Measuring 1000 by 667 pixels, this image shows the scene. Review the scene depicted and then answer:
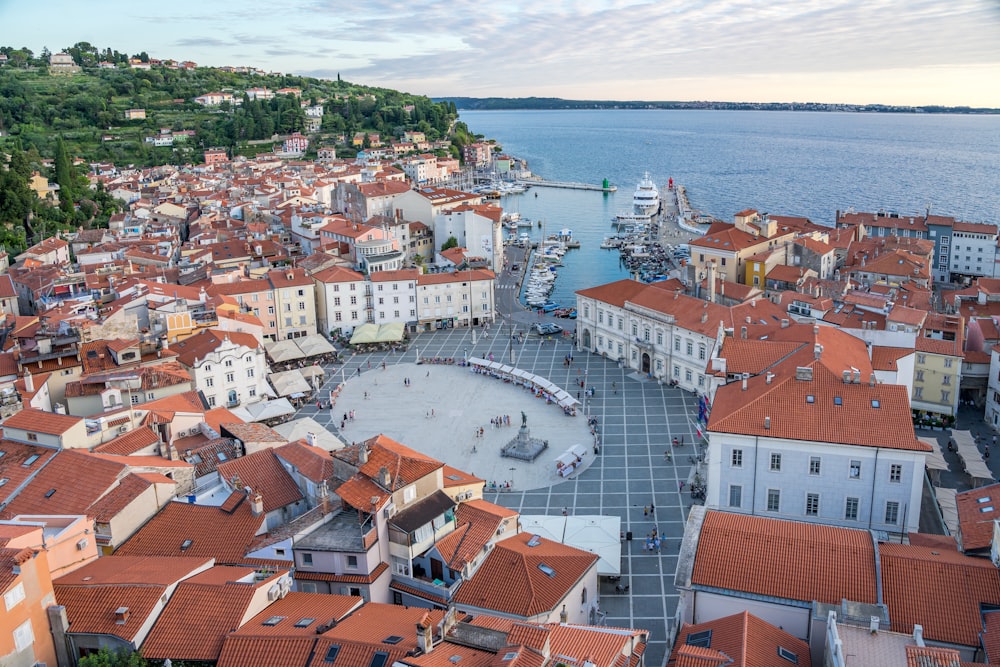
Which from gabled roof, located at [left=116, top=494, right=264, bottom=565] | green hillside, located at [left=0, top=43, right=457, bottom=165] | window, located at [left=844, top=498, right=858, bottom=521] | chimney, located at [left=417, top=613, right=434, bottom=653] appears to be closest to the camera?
chimney, located at [left=417, top=613, right=434, bottom=653]

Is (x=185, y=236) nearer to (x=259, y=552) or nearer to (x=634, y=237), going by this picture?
(x=634, y=237)

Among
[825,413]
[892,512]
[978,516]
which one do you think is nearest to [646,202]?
[825,413]

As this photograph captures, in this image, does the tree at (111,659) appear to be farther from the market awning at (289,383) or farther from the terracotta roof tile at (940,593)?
the market awning at (289,383)

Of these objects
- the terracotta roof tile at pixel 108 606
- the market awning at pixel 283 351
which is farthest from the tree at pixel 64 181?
the terracotta roof tile at pixel 108 606

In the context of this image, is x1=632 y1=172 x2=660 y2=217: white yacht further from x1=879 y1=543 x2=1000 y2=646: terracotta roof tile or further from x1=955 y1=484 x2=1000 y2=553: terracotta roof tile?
x1=879 y1=543 x2=1000 y2=646: terracotta roof tile

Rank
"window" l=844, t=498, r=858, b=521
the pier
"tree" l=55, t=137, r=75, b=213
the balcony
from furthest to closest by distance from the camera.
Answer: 1. the pier
2. "tree" l=55, t=137, r=75, b=213
3. "window" l=844, t=498, r=858, b=521
4. the balcony

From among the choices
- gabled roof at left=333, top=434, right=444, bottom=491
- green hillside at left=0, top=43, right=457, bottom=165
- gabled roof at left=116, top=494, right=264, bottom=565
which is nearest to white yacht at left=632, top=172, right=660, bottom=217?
green hillside at left=0, top=43, right=457, bottom=165
